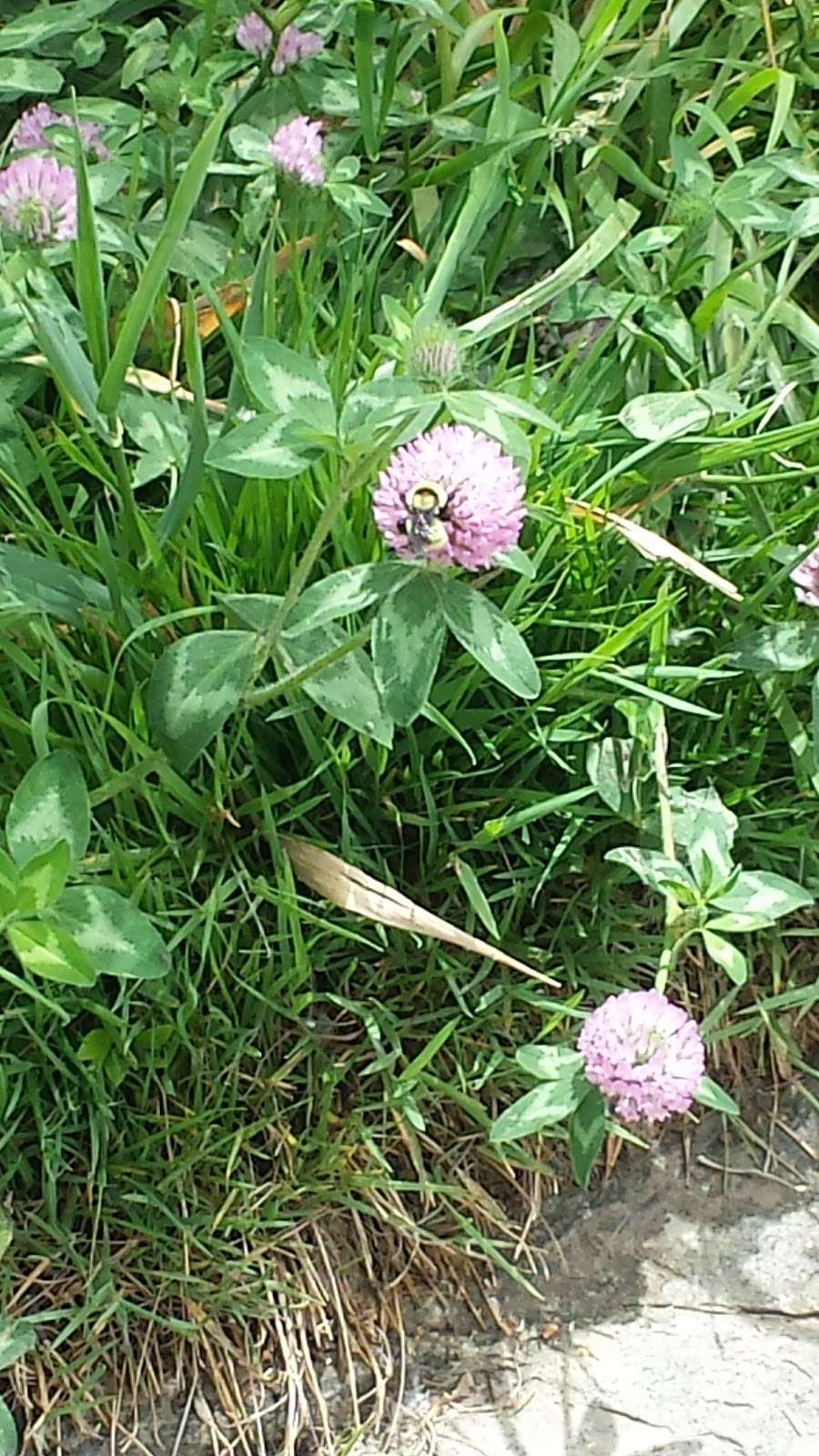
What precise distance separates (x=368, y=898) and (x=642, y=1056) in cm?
19

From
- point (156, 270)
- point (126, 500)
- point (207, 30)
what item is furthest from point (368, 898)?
point (207, 30)

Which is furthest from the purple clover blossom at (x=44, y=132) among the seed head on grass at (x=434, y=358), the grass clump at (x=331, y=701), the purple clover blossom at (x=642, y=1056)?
the purple clover blossom at (x=642, y=1056)

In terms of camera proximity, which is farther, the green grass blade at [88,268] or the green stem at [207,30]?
the green stem at [207,30]

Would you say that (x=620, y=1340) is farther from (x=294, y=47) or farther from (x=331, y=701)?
(x=294, y=47)

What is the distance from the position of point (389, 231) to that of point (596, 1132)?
2.16ft

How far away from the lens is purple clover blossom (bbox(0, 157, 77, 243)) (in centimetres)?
89

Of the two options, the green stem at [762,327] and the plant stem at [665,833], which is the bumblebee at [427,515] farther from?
the green stem at [762,327]

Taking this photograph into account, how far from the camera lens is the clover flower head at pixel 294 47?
3.45 ft

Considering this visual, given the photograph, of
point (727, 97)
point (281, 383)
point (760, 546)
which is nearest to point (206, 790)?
point (281, 383)

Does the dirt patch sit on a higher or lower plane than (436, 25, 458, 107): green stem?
lower

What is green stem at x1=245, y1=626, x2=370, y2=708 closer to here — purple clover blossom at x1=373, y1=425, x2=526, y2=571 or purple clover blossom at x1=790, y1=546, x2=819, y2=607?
purple clover blossom at x1=373, y1=425, x2=526, y2=571

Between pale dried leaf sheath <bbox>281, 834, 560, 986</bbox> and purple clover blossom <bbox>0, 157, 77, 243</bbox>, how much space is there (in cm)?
37

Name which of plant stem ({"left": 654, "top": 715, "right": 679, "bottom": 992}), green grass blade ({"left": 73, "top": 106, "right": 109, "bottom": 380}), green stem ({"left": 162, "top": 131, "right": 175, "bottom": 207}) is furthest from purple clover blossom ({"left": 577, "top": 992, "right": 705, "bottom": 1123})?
green stem ({"left": 162, "top": 131, "right": 175, "bottom": 207})

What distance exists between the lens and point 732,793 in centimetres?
99
